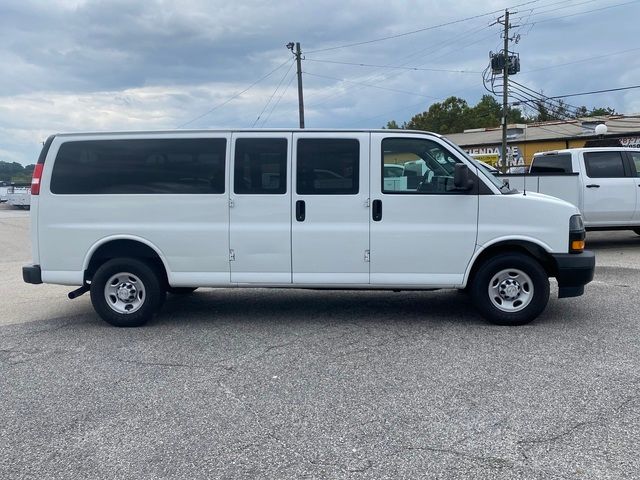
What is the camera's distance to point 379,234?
6.23 m

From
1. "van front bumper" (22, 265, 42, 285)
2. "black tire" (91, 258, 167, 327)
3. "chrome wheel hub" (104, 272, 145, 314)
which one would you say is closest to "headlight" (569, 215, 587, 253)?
"black tire" (91, 258, 167, 327)

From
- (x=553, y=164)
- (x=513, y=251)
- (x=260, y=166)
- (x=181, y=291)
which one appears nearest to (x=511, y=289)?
(x=513, y=251)

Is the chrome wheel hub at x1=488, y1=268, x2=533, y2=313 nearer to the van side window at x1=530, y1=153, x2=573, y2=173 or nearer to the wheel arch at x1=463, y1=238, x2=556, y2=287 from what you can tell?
the wheel arch at x1=463, y1=238, x2=556, y2=287

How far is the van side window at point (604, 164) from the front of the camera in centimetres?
1177

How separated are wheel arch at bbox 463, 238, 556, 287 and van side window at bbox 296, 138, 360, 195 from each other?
1514mm

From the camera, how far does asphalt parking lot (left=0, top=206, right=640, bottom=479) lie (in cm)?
352

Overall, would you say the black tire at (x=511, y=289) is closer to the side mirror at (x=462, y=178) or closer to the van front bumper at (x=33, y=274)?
the side mirror at (x=462, y=178)

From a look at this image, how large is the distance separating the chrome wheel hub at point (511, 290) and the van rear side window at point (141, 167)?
3.16 meters

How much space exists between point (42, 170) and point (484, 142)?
39.1 m

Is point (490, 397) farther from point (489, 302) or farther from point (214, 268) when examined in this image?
point (214, 268)

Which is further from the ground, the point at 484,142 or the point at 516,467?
the point at 484,142

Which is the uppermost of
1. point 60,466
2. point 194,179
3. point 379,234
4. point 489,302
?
point 194,179

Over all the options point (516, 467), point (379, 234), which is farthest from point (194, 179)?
point (516, 467)

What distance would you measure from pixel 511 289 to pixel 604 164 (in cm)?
698
